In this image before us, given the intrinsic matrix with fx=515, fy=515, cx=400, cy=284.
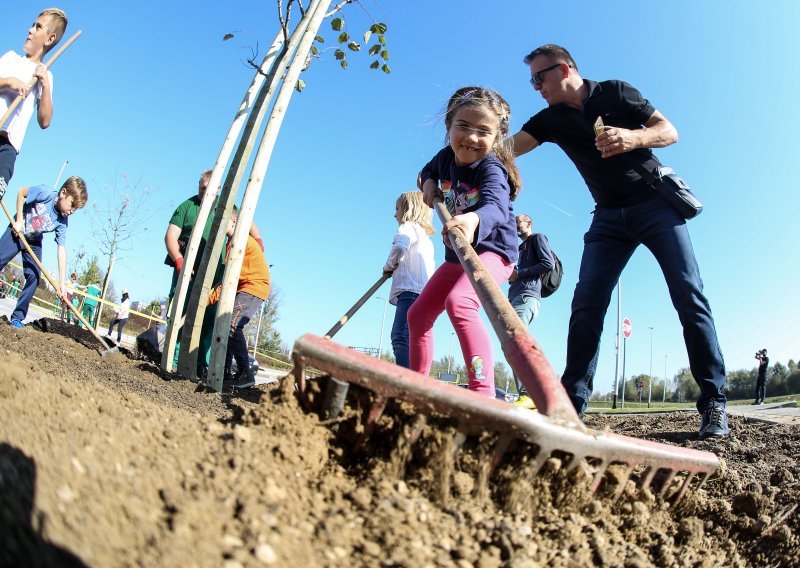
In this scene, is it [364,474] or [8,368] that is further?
[8,368]

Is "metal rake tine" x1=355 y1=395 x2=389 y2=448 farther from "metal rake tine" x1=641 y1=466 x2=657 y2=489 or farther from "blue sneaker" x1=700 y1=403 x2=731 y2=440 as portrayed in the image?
"blue sneaker" x1=700 y1=403 x2=731 y2=440

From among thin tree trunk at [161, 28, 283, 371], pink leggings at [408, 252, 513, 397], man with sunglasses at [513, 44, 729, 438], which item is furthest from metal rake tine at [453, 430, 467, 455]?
thin tree trunk at [161, 28, 283, 371]

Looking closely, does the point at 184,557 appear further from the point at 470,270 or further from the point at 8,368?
the point at 470,270

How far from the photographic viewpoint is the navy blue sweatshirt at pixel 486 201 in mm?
2549

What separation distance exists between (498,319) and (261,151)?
→ 2.82 metres

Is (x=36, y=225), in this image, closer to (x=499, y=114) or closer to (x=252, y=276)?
(x=252, y=276)

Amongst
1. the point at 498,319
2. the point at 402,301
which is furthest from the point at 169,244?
the point at 498,319

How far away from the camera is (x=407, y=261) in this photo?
4402mm

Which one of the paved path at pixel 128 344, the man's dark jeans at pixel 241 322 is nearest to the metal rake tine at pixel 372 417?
the man's dark jeans at pixel 241 322

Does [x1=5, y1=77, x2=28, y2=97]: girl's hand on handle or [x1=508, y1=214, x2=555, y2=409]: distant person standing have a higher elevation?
[x1=5, y1=77, x2=28, y2=97]: girl's hand on handle

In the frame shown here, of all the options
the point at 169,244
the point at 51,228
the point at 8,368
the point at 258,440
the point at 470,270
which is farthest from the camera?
the point at 51,228

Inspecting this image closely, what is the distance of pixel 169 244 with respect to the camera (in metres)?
4.73

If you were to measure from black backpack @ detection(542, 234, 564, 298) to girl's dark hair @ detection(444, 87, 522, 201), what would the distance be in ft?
7.03

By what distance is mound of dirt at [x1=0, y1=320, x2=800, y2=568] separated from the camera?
2.49 feet
